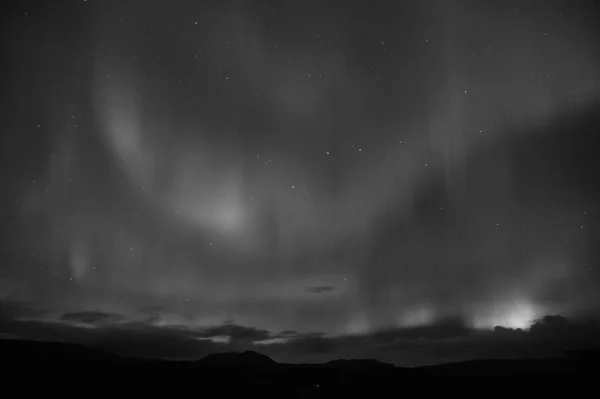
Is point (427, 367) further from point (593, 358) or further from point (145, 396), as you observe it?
point (145, 396)

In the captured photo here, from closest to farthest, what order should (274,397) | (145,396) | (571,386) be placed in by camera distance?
(145,396)
(274,397)
(571,386)

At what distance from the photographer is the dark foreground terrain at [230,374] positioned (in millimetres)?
61191

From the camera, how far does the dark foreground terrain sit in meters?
61.2

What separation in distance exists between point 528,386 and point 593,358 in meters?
12.6

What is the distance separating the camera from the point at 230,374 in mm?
79125

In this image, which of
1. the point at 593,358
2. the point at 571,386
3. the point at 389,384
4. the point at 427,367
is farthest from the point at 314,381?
the point at 593,358

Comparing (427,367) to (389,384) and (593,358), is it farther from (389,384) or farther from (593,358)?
(593,358)

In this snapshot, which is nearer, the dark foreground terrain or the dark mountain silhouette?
the dark foreground terrain

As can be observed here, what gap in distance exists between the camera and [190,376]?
239ft

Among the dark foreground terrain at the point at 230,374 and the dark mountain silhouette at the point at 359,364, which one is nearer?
the dark foreground terrain at the point at 230,374

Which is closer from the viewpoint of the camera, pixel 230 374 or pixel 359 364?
pixel 230 374

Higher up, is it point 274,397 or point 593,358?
point 593,358

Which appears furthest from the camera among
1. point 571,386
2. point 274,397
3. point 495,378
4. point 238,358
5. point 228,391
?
point 238,358

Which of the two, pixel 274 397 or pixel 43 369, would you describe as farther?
pixel 43 369
